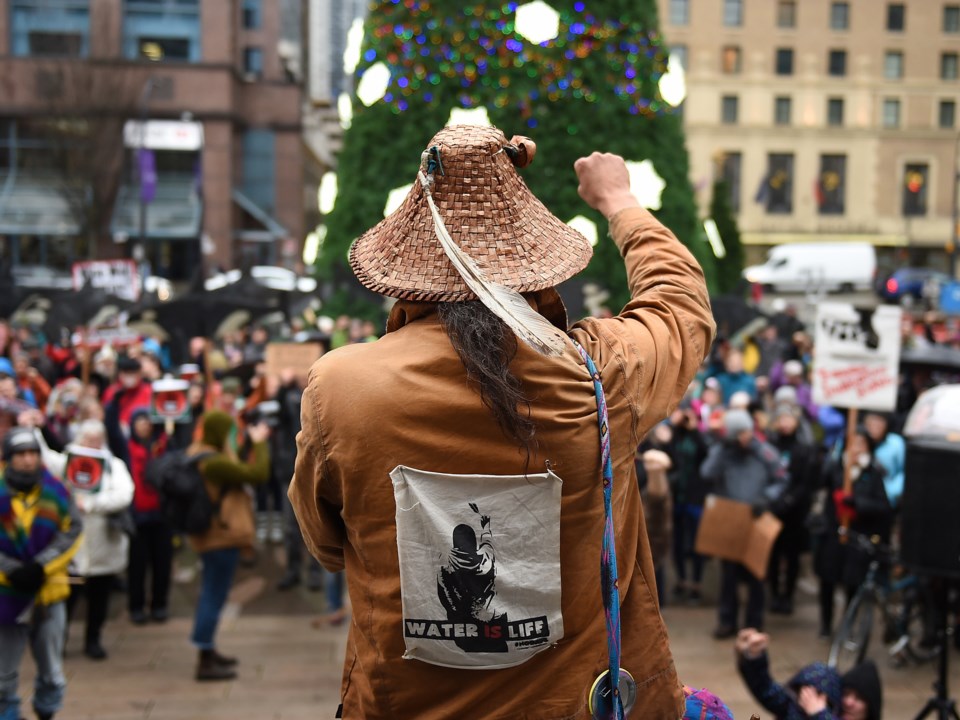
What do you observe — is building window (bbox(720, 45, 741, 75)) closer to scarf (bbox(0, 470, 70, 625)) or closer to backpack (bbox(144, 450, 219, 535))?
backpack (bbox(144, 450, 219, 535))

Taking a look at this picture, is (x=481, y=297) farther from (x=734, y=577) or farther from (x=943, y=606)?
(x=734, y=577)

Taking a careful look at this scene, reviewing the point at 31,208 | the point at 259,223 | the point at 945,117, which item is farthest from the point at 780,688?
the point at 945,117

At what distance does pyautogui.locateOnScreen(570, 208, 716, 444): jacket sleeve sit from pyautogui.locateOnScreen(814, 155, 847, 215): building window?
186ft

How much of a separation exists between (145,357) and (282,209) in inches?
1370

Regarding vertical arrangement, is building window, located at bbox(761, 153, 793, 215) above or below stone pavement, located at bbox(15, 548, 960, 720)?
above

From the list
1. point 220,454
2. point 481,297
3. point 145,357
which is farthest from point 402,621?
point 145,357

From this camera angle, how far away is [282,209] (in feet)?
145

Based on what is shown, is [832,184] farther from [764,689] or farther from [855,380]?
[764,689]

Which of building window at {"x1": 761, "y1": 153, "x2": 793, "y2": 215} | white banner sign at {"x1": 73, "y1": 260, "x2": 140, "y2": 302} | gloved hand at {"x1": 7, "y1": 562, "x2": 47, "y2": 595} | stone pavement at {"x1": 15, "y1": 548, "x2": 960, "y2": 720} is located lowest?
stone pavement at {"x1": 15, "y1": 548, "x2": 960, "y2": 720}

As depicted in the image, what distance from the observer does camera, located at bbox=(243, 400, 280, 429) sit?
8352 mm

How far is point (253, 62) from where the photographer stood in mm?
46000

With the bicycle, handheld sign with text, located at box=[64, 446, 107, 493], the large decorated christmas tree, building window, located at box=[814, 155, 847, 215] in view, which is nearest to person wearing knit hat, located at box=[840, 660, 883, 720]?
the bicycle

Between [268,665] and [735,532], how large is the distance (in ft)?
11.5

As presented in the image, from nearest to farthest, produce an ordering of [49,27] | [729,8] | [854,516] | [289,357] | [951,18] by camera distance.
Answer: [854,516], [289,357], [49,27], [729,8], [951,18]
